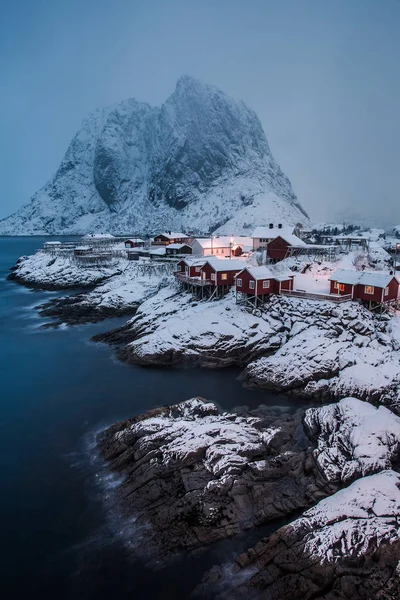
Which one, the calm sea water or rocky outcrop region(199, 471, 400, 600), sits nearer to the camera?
rocky outcrop region(199, 471, 400, 600)

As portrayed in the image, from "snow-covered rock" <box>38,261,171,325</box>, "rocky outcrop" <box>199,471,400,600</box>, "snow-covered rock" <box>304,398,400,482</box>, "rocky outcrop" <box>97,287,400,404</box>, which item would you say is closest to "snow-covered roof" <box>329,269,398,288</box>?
"rocky outcrop" <box>97,287,400,404</box>

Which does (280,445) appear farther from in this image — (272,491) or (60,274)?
(60,274)

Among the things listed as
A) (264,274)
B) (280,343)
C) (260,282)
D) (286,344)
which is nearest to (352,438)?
(286,344)

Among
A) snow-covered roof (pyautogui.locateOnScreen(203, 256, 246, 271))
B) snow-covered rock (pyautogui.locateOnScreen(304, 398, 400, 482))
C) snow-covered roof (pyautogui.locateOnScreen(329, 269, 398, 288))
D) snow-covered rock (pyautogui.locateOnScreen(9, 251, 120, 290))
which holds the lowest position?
snow-covered rock (pyautogui.locateOnScreen(304, 398, 400, 482))

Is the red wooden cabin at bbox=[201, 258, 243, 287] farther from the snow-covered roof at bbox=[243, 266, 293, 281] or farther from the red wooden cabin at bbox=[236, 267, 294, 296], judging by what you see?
the snow-covered roof at bbox=[243, 266, 293, 281]

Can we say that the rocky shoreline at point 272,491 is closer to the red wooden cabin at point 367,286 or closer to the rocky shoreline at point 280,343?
the rocky shoreline at point 280,343

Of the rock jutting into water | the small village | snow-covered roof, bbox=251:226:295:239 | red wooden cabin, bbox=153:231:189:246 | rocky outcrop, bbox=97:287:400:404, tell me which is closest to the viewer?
the rock jutting into water

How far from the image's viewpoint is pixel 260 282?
41.4m

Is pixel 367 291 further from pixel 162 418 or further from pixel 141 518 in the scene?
pixel 141 518

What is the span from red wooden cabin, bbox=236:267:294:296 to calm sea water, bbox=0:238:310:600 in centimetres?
1105

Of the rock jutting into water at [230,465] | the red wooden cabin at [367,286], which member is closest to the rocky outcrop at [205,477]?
the rock jutting into water at [230,465]

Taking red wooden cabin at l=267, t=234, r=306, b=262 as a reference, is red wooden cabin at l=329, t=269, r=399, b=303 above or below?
below

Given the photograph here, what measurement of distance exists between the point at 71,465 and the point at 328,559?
14394 millimetres

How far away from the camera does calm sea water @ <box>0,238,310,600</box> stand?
1484cm
